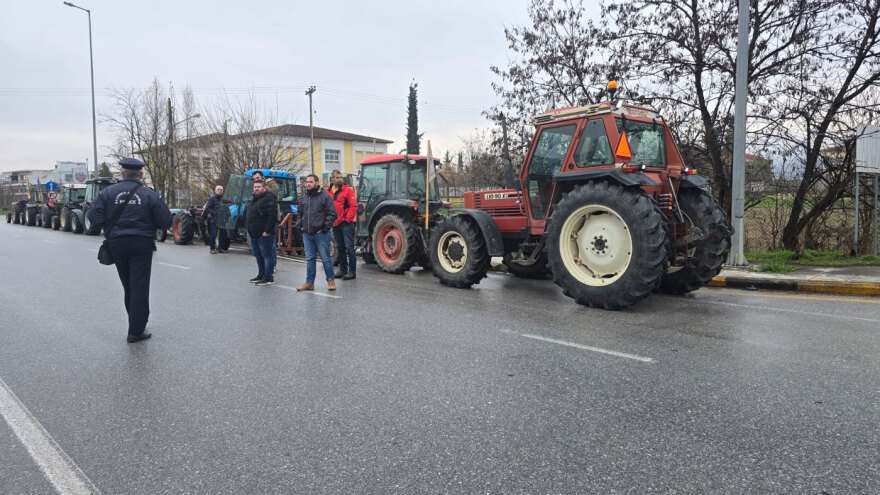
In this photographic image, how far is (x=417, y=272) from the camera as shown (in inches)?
432

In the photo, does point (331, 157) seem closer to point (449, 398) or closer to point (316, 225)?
point (316, 225)

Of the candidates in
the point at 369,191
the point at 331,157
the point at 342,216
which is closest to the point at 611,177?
the point at 342,216

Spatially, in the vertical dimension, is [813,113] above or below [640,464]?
above

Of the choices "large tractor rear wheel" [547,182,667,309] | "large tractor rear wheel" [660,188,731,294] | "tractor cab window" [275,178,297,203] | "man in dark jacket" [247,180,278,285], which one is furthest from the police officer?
"tractor cab window" [275,178,297,203]

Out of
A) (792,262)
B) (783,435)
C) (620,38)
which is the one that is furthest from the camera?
(620,38)

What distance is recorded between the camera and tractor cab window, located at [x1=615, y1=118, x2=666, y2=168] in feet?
24.0

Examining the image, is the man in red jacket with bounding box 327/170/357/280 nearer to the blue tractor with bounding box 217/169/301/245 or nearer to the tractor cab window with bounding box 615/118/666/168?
the tractor cab window with bounding box 615/118/666/168

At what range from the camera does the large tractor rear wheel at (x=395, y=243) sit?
10.4 meters

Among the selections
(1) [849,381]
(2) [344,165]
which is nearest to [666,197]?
(1) [849,381]

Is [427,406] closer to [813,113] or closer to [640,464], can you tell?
[640,464]

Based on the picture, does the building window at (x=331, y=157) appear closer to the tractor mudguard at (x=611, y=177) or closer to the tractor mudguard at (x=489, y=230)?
the tractor mudguard at (x=489, y=230)

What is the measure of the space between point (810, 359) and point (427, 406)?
317 centimetres

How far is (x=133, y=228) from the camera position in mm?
5590

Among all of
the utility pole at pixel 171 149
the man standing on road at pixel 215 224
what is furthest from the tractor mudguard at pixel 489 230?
the utility pole at pixel 171 149
